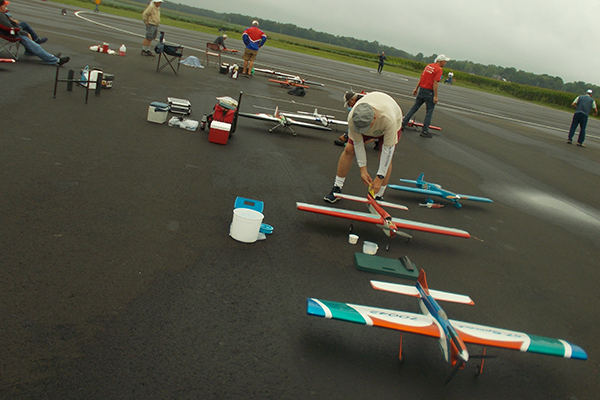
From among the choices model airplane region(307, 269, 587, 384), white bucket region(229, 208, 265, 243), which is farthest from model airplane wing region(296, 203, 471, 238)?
model airplane region(307, 269, 587, 384)

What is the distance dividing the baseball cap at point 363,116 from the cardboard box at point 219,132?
4.05 meters

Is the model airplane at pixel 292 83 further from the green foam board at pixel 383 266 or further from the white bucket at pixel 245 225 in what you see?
the green foam board at pixel 383 266

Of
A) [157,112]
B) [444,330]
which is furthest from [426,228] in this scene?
[157,112]

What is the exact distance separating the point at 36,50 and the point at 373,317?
15.4 meters

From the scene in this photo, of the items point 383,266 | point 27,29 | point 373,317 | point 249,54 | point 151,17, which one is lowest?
point 383,266

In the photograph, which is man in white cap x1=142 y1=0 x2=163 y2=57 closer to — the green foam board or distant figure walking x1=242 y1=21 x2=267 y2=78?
distant figure walking x1=242 y1=21 x2=267 y2=78

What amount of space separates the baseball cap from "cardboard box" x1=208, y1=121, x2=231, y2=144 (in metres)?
4.05

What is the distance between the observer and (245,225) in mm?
5484

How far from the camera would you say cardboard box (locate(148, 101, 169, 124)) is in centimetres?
1010

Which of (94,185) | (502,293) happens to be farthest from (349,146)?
(94,185)

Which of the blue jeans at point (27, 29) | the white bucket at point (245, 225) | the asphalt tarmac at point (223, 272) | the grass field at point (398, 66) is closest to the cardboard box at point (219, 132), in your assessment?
the asphalt tarmac at point (223, 272)

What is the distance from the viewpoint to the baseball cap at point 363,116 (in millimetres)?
6363

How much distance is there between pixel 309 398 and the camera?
3.38 m

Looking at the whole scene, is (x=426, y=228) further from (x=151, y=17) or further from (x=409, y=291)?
(x=151, y=17)
